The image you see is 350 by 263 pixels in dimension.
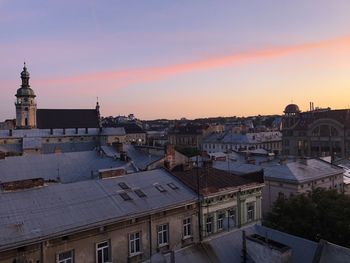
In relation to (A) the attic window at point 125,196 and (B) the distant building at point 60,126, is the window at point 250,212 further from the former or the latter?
(B) the distant building at point 60,126

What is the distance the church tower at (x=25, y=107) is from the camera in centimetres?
8912

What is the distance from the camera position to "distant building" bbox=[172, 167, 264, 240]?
22906 mm

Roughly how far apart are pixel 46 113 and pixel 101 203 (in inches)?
3134

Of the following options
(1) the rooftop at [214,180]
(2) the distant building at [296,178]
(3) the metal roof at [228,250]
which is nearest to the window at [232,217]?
(1) the rooftop at [214,180]

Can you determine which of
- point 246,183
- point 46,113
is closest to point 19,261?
point 246,183

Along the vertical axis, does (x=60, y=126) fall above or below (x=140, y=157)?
above

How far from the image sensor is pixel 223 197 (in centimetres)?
2394

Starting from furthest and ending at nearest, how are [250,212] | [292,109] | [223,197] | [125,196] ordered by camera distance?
[292,109], [250,212], [223,197], [125,196]

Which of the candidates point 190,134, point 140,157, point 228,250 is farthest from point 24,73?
point 228,250

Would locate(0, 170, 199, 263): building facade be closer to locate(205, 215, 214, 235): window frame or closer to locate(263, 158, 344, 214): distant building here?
locate(205, 215, 214, 235): window frame

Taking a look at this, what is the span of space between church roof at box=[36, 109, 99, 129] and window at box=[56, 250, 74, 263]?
77.6m

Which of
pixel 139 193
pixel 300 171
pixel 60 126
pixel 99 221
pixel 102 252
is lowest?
pixel 102 252

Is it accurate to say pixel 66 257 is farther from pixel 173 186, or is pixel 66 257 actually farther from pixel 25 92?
pixel 25 92

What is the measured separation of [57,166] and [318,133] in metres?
66.5
